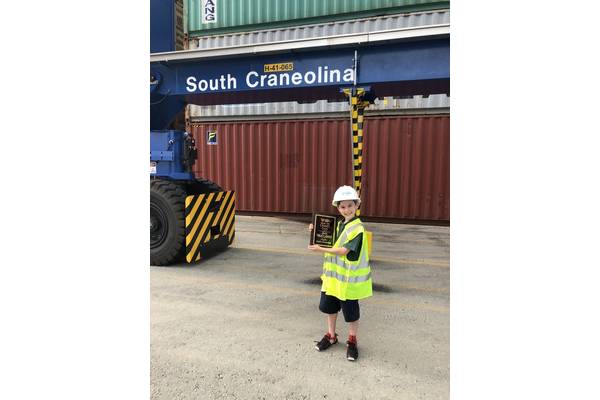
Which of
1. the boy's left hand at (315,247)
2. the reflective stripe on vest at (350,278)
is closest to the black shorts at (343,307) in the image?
the reflective stripe on vest at (350,278)

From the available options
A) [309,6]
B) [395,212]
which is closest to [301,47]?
[309,6]

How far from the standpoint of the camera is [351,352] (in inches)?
116

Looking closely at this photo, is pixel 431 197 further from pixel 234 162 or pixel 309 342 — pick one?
pixel 309 342

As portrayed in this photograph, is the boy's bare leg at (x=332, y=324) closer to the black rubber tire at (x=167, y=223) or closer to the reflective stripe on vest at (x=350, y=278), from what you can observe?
the reflective stripe on vest at (x=350, y=278)

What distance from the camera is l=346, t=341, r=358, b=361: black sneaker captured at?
2.92 m

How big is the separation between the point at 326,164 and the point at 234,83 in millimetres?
4721

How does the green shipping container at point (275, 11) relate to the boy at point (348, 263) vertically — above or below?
above

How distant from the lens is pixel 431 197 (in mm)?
8875

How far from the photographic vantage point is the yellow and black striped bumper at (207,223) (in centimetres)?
552

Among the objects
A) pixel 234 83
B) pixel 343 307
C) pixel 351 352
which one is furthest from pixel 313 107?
pixel 351 352

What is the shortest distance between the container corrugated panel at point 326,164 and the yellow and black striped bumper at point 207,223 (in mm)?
3419

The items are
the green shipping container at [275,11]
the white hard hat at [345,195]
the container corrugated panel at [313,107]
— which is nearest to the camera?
the white hard hat at [345,195]

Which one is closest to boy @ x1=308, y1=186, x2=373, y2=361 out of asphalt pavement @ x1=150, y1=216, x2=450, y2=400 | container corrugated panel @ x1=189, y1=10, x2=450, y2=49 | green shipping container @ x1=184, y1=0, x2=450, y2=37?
asphalt pavement @ x1=150, y1=216, x2=450, y2=400

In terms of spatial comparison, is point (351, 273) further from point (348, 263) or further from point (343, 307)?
point (343, 307)
